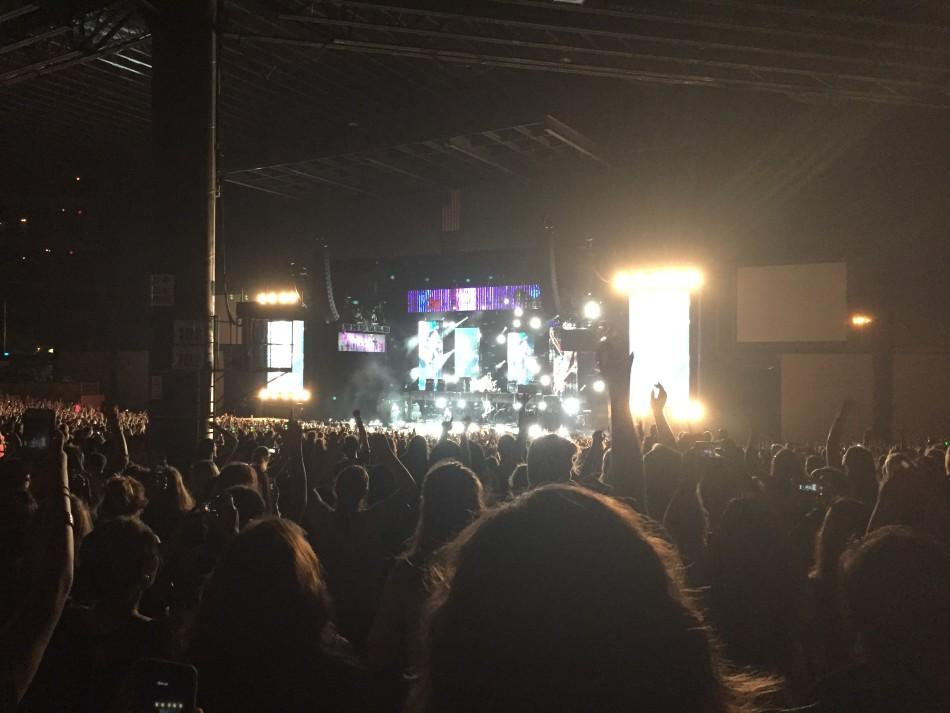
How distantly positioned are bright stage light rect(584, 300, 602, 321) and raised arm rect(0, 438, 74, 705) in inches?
689

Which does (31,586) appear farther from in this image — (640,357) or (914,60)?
(640,357)

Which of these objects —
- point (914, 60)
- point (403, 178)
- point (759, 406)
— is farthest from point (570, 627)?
point (403, 178)

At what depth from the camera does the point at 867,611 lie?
172 centimetres

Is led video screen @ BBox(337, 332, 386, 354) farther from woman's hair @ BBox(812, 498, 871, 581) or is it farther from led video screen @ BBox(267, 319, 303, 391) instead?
woman's hair @ BBox(812, 498, 871, 581)

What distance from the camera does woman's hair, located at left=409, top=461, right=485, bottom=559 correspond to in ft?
9.95

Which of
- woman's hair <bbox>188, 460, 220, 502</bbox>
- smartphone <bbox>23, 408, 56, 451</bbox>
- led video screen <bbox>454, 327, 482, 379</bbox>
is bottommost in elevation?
woman's hair <bbox>188, 460, 220, 502</bbox>

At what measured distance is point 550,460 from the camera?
395cm

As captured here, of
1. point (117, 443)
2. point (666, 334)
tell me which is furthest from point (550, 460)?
point (666, 334)

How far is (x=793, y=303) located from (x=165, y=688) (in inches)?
608

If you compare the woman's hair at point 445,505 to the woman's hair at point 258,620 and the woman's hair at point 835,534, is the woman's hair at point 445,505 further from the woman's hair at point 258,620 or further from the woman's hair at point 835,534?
the woman's hair at point 835,534

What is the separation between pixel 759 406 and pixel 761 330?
1.61m

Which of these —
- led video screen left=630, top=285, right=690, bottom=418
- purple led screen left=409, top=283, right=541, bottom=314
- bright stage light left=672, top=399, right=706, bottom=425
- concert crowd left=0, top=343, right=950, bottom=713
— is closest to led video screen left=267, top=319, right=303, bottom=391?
purple led screen left=409, top=283, right=541, bottom=314

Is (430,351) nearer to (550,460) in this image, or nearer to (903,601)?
(550,460)

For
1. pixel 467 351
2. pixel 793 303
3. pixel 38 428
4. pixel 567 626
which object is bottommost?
pixel 567 626
